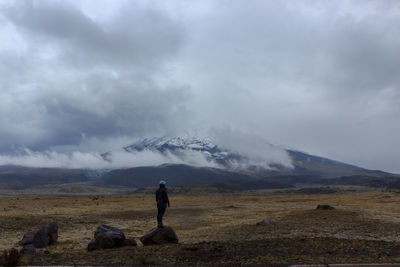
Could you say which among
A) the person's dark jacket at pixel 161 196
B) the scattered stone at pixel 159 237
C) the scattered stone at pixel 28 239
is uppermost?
the person's dark jacket at pixel 161 196

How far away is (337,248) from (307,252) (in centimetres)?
196

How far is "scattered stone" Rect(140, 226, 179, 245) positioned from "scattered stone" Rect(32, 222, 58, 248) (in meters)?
6.19

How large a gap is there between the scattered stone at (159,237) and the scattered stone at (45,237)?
619cm

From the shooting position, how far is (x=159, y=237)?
17.5 meters

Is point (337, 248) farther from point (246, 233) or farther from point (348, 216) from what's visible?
point (348, 216)

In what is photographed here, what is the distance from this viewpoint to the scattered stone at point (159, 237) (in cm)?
1739

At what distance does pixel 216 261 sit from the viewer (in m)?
12.9

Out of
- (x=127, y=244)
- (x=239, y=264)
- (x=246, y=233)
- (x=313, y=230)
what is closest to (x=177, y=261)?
(x=239, y=264)

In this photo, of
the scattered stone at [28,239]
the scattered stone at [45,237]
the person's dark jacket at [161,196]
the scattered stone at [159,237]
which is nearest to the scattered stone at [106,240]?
the scattered stone at [159,237]

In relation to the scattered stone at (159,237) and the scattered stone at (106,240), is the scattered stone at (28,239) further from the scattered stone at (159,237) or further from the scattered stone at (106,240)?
the scattered stone at (159,237)

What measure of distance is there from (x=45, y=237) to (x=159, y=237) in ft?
23.8

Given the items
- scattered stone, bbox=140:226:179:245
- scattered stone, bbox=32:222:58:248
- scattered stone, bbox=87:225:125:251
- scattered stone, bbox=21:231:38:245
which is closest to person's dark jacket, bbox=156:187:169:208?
scattered stone, bbox=140:226:179:245

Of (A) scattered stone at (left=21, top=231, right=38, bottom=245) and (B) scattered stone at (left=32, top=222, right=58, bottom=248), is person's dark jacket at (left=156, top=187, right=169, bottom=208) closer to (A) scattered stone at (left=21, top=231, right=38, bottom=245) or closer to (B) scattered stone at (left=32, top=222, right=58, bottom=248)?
(B) scattered stone at (left=32, top=222, right=58, bottom=248)

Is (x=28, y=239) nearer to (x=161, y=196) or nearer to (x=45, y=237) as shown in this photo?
(x=45, y=237)
